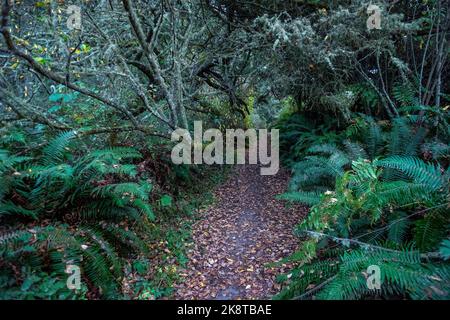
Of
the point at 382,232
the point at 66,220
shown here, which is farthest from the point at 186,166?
the point at 382,232

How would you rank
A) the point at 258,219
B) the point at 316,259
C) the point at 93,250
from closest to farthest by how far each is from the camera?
the point at 93,250 < the point at 316,259 < the point at 258,219

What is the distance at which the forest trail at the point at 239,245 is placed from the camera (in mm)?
3449

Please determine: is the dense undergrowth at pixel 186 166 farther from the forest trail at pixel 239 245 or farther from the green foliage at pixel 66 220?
the forest trail at pixel 239 245

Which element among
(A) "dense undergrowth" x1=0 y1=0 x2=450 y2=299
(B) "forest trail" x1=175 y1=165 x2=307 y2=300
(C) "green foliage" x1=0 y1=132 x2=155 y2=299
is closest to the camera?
(C) "green foliage" x1=0 y1=132 x2=155 y2=299

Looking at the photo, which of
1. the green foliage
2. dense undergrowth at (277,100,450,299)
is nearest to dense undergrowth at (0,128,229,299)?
the green foliage

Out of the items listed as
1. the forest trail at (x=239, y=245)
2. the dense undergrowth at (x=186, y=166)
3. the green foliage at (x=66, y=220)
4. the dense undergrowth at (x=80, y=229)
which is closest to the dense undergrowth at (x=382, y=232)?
the dense undergrowth at (x=186, y=166)

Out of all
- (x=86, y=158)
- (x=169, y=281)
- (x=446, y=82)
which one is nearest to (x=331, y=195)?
(x=169, y=281)

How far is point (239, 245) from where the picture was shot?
435 cm

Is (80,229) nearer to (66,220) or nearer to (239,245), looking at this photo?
(66,220)

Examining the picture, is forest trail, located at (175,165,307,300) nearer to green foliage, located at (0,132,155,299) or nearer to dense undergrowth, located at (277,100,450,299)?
dense undergrowth, located at (277,100,450,299)

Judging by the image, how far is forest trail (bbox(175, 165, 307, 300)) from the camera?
345cm

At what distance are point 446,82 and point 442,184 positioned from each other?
4.84 metres
